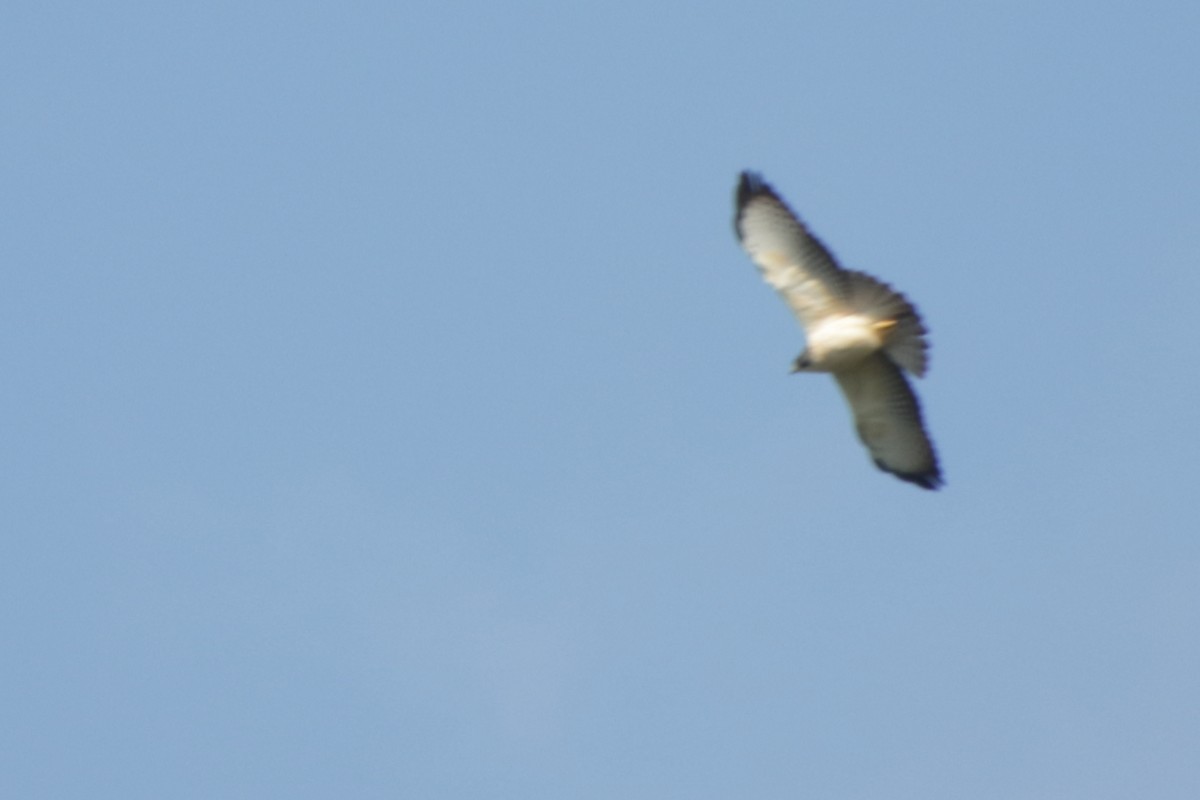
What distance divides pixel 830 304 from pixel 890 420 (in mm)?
1552

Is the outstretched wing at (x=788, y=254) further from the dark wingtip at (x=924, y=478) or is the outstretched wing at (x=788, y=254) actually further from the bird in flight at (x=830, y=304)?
the dark wingtip at (x=924, y=478)

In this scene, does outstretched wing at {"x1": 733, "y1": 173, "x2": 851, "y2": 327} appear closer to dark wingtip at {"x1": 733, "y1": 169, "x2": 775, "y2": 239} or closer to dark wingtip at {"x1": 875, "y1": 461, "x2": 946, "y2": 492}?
dark wingtip at {"x1": 733, "y1": 169, "x2": 775, "y2": 239}

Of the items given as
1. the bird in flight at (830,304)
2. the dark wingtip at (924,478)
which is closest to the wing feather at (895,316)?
the bird in flight at (830,304)

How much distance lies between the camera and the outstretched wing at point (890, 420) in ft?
69.9

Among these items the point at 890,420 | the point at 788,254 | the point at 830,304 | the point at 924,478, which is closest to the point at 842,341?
the point at 830,304

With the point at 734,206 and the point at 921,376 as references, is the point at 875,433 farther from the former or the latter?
the point at 734,206

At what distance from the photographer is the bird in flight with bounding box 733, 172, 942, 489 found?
811 inches

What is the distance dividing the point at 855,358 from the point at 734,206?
1.77m

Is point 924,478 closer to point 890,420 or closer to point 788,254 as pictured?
point 890,420

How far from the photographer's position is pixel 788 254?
20.8 m

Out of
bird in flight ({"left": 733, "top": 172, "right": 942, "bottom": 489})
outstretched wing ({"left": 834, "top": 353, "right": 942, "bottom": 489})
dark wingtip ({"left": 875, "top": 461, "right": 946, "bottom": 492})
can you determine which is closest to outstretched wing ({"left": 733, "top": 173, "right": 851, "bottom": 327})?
bird in flight ({"left": 733, "top": 172, "right": 942, "bottom": 489})

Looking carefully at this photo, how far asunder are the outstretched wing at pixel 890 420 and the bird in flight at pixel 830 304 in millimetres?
18

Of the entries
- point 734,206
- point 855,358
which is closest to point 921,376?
point 855,358

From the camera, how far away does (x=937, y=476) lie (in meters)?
22.1
